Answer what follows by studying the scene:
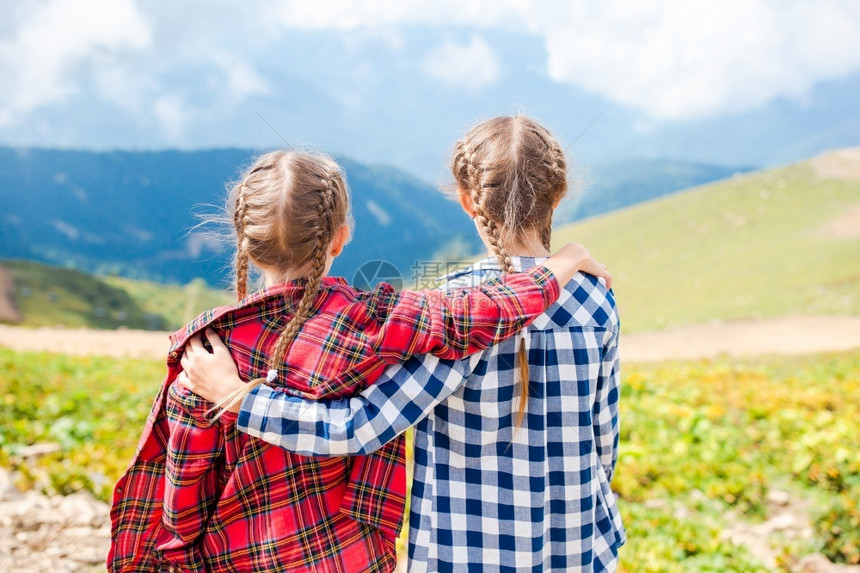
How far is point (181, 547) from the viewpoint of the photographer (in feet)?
4.91

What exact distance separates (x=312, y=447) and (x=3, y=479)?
2764 millimetres

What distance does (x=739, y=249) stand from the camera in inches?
1240

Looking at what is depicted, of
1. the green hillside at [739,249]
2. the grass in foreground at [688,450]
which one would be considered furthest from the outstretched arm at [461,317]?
the green hillside at [739,249]

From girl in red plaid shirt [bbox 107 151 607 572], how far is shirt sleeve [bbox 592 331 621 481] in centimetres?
26

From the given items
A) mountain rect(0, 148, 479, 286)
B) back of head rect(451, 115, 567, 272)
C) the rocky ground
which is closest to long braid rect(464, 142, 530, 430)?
back of head rect(451, 115, 567, 272)

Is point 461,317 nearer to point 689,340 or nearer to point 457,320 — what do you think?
point 457,320

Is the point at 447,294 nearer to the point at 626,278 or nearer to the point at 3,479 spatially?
the point at 3,479

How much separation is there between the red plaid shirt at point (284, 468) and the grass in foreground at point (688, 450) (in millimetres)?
1710

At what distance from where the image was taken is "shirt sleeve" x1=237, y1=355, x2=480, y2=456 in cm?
137

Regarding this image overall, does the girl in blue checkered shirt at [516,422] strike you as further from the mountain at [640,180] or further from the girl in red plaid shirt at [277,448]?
the mountain at [640,180]

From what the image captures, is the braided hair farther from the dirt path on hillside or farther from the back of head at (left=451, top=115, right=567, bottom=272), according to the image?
the dirt path on hillside

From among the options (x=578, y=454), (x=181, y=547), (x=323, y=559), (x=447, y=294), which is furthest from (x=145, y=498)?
(x=578, y=454)

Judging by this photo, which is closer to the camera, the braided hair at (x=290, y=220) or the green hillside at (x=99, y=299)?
the braided hair at (x=290, y=220)

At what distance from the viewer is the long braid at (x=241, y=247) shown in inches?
61.0
